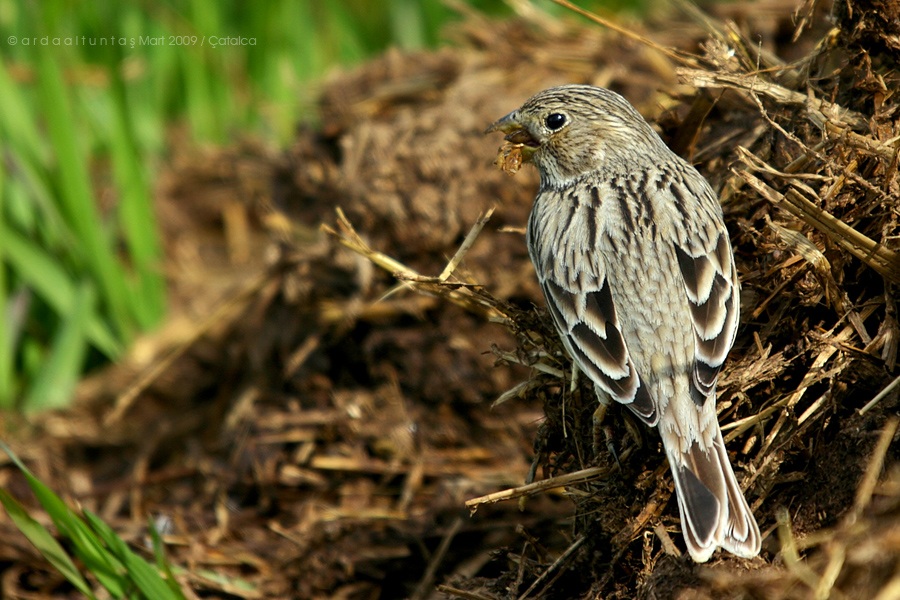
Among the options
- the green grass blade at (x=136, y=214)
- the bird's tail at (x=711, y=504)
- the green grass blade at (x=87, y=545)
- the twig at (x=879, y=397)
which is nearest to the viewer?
the bird's tail at (x=711, y=504)

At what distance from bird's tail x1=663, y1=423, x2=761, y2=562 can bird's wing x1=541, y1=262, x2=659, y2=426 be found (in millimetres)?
169

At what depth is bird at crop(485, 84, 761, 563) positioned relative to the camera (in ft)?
10.8

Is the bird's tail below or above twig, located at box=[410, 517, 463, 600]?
above

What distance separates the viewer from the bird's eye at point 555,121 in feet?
14.5

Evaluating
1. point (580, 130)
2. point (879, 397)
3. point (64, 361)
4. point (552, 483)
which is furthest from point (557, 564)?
point (64, 361)

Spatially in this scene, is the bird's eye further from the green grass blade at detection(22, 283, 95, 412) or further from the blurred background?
the green grass blade at detection(22, 283, 95, 412)

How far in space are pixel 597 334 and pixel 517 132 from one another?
1.25 meters

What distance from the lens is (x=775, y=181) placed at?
3.85m

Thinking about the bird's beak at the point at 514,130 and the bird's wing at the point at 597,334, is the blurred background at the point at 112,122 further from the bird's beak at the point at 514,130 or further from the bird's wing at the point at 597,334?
the bird's wing at the point at 597,334

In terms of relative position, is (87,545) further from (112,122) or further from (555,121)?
(112,122)

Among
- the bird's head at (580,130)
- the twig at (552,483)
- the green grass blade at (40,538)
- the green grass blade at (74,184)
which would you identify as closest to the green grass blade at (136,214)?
the green grass blade at (74,184)

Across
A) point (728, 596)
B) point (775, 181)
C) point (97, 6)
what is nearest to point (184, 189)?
point (97, 6)

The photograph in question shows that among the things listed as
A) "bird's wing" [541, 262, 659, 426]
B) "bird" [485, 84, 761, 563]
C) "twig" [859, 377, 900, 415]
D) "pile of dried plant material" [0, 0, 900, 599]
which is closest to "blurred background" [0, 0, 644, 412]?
"pile of dried plant material" [0, 0, 900, 599]

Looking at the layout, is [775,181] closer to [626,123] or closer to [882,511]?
[626,123]
